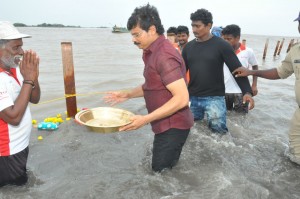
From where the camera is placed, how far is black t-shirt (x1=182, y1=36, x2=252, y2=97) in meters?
4.63

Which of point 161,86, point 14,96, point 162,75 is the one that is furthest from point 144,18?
point 14,96

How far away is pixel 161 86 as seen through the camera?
3.14m

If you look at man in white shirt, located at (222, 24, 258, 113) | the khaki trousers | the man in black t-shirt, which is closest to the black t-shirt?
the man in black t-shirt

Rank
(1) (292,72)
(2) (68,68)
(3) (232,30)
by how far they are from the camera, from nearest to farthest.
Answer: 1. (1) (292,72)
2. (2) (68,68)
3. (3) (232,30)

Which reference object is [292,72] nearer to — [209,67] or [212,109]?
[209,67]

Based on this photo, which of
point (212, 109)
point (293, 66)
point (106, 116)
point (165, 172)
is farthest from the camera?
point (212, 109)

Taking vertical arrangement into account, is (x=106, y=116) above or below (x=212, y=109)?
above

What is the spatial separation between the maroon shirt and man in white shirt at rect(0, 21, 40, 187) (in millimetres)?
1226

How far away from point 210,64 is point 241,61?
243cm

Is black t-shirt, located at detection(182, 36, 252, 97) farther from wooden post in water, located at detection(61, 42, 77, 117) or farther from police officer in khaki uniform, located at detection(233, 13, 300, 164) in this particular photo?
wooden post in water, located at detection(61, 42, 77, 117)

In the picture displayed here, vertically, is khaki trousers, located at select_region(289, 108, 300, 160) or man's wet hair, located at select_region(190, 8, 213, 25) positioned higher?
man's wet hair, located at select_region(190, 8, 213, 25)

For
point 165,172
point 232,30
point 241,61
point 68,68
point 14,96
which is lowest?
point 165,172

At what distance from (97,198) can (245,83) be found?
2910 mm

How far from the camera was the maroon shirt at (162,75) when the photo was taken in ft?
9.45
